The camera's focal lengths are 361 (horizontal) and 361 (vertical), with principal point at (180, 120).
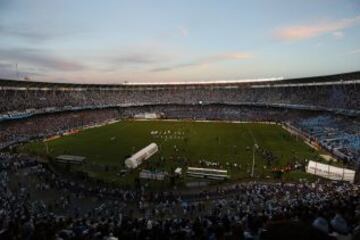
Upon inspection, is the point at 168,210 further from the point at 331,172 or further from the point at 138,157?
the point at 331,172

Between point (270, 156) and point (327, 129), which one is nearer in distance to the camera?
point (270, 156)

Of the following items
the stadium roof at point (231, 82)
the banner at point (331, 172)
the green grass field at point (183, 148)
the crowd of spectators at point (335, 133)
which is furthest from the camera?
the stadium roof at point (231, 82)

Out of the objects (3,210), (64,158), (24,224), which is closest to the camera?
(24,224)

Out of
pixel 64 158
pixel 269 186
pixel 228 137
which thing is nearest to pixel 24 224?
pixel 269 186

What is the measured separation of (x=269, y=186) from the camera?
31.1m

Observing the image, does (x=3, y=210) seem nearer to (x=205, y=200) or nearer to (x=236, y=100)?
(x=205, y=200)

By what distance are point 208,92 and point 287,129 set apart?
54286mm

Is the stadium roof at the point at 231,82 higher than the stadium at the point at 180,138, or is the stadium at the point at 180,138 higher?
the stadium roof at the point at 231,82

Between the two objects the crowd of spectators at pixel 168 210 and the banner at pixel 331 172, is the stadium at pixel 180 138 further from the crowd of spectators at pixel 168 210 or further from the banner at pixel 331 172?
the banner at pixel 331 172

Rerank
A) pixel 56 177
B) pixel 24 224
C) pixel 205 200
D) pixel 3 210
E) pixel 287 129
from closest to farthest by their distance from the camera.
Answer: pixel 24 224 → pixel 3 210 → pixel 205 200 → pixel 56 177 → pixel 287 129

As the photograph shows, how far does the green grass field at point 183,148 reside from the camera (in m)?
40.8

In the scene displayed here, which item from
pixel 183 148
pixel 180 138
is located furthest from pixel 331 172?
pixel 180 138

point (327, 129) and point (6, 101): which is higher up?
point (6, 101)

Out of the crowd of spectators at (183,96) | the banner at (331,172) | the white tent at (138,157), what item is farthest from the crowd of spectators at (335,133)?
the white tent at (138,157)
